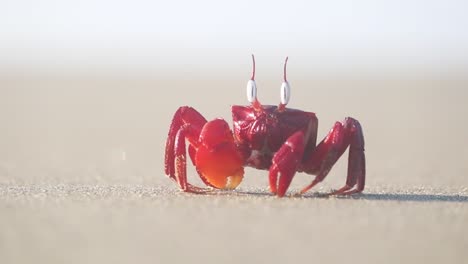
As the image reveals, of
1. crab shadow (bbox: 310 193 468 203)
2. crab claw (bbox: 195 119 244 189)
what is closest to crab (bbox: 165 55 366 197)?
crab claw (bbox: 195 119 244 189)

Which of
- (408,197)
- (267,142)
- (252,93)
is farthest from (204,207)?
(408,197)

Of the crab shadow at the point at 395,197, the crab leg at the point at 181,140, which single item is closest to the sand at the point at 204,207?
the crab shadow at the point at 395,197

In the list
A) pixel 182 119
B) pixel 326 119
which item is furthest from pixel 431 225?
pixel 326 119

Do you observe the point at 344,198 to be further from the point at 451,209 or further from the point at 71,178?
the point at 71,178

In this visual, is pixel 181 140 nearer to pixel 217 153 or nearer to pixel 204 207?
pixel 217 153

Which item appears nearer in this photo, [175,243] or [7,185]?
[175,243]
